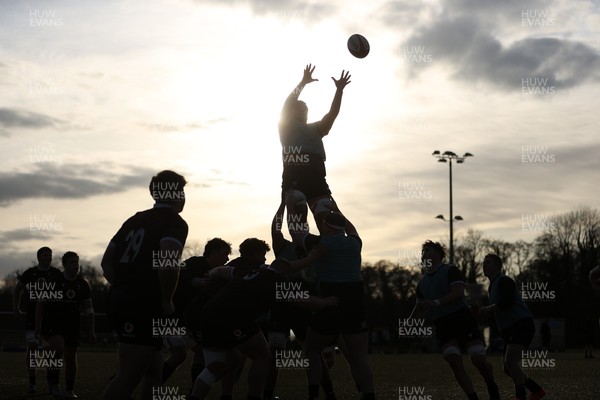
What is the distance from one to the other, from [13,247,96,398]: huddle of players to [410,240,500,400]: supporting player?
6.37 metres

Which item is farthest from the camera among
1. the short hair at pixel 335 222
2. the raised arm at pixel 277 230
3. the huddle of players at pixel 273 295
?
the raised arm at pixel 277 230

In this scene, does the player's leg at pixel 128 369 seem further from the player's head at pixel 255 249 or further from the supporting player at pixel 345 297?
the supporting player at pixel 345 297

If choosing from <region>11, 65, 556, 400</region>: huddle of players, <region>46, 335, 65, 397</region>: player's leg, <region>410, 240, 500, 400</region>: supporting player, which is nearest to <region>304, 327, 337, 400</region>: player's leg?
<region>11, 65, 556, 400</region>: huddle of players

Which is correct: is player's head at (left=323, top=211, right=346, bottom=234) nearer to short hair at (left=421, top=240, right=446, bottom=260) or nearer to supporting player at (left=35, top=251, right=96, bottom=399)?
short hair at (left=421, top=240, right=446, bottom=260)

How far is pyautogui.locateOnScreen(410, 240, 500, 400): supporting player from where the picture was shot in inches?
446

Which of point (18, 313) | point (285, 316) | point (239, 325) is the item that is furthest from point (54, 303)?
point (239, 325)

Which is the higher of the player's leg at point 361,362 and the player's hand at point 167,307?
the player's hand at point 167,307

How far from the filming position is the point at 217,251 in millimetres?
10562

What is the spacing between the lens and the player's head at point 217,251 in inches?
416

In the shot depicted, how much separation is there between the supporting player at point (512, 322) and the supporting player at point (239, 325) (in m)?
4.18

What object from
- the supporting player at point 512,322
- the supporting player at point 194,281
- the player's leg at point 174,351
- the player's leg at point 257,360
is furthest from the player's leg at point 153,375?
the supporting player at point 512,322

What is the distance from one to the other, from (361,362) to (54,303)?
725 centimetres

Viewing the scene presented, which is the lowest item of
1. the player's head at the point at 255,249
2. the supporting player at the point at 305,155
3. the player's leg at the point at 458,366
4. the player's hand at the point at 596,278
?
the player's leg at the point at 458,366

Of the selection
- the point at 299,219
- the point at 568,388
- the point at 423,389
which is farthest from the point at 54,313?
the point at 568,388
